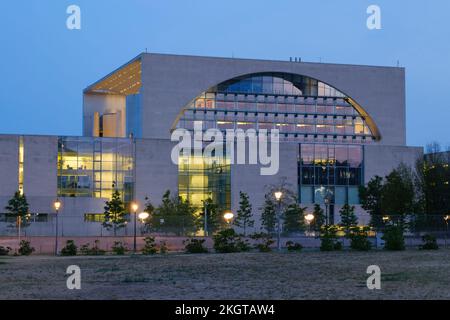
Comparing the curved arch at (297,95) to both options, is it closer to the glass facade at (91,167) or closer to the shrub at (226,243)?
the glass facade at (91,167)

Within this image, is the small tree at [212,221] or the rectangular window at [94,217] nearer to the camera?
the small tree at [212,221]

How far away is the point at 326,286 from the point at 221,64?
9060 centimetres

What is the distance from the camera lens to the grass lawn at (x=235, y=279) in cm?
2178

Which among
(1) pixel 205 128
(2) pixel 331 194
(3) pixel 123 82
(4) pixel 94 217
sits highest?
(3) pixel 123 82

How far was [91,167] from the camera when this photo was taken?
92.8 metres

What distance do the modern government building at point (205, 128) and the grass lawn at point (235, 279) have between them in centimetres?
4866

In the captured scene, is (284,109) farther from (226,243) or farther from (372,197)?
(226,243)

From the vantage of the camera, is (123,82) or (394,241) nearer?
(394,241)

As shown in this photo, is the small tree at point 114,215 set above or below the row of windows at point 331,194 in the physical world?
below

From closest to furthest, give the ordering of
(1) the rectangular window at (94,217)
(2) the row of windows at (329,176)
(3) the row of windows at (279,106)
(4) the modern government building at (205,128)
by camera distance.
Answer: (1) the rectangular window at (94,217) → (4) the modern government building at (205,128) → (2) the row of windows at (329,176) → (3) the row of windows at (279,106)

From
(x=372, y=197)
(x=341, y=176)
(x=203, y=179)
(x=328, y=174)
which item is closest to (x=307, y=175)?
(x=328, y=174)

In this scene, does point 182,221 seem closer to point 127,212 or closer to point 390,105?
point 127,212

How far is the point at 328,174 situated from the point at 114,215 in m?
31.5

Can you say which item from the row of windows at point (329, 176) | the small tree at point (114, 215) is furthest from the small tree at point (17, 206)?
the row of windows at point (329, 176)
